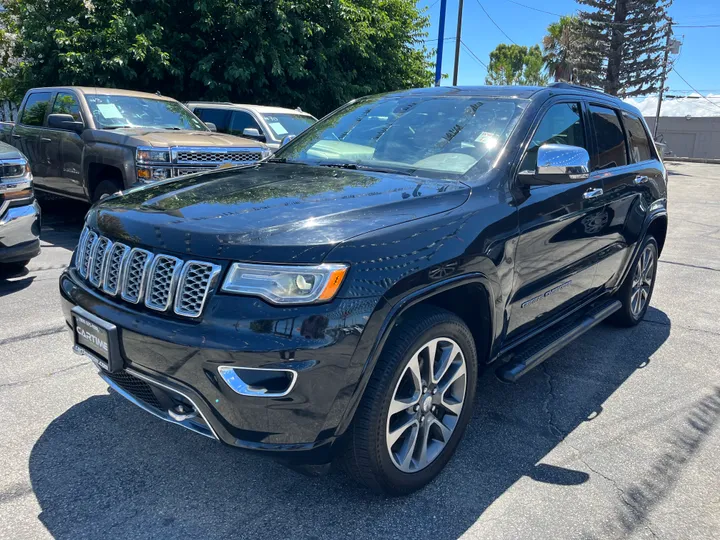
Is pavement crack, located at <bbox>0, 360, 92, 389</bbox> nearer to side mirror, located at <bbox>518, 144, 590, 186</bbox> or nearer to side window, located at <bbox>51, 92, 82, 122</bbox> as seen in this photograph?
side mirror, located at <bbox>518, 144, 590, 186</bbox>

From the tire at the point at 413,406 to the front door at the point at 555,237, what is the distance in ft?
1.87

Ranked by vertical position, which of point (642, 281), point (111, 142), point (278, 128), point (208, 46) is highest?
point (208, 46)

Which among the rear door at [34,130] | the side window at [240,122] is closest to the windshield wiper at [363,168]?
the side window at [240,122]

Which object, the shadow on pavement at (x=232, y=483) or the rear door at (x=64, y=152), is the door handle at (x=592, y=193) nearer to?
the shadow on pavement at (x=232, y=483)

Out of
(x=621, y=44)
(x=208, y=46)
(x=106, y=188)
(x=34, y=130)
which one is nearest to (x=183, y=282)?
(x=106, y=188)

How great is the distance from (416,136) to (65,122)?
5.53 meters

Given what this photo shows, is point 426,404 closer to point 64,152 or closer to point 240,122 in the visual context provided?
point 64,152

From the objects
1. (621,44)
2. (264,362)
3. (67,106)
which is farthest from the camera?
(621,44)

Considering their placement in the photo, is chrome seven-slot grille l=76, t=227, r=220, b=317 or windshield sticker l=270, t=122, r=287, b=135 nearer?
chrome seven-slot grille l=76, t=227, r=220, b=317

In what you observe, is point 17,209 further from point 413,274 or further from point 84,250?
point 413,274

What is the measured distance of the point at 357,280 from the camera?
2.17 meters

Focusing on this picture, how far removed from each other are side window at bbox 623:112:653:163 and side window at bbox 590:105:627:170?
0.54ft

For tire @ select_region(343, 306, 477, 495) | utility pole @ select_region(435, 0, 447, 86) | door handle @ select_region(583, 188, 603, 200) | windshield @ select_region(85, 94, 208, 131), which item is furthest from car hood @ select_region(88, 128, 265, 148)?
utility pole @ select_region(435, 0, 447, 86)

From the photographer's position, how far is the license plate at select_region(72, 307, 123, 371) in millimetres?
2355
